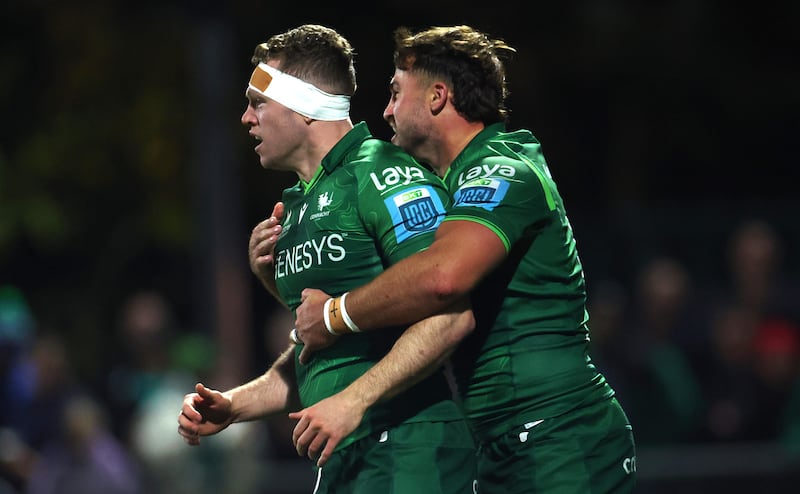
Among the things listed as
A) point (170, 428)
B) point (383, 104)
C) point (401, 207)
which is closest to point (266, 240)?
point (401, 207)

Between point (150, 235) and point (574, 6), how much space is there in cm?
510

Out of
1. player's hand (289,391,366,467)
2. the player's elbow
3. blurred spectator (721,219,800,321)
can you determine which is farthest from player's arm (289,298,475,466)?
blurred spectator (721,219,800,321)

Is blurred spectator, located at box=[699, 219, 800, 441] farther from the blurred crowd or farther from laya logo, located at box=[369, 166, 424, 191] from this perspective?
laya logo, located at box=[369, 166, 424, 191]

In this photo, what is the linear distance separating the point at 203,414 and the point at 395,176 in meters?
1.22

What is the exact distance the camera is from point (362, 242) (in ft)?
16.5

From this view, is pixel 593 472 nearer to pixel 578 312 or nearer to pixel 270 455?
pixel 578 312

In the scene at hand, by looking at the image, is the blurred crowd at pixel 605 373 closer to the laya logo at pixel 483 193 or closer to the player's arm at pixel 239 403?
the player's arm at pixel 239 403

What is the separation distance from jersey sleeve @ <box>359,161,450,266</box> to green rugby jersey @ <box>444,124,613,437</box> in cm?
8

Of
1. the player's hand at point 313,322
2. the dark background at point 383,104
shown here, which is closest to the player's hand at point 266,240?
the player's hand at point 313,322

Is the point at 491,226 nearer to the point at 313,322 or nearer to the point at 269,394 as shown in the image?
the point at 313,322

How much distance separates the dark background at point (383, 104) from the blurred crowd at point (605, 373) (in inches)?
79.5

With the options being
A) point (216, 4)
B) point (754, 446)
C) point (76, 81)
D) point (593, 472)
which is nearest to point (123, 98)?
point (76, 81)

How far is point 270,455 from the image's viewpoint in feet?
39.8

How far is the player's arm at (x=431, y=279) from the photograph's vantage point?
4.60 m
